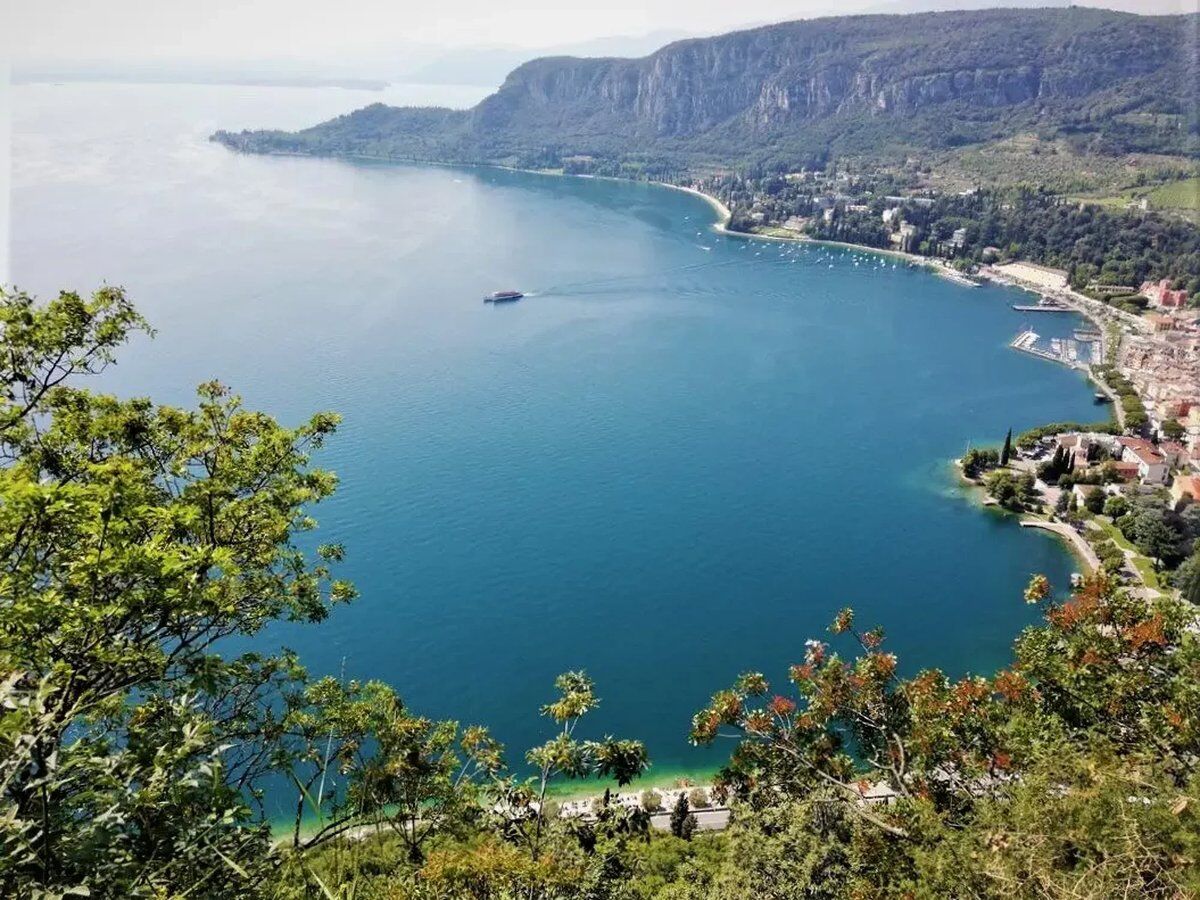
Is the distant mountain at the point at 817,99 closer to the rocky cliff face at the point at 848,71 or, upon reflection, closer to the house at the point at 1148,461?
the rocky cliff face at the point at 848,71

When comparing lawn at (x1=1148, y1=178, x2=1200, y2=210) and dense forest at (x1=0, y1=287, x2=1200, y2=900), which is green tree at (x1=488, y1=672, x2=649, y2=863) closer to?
dense forest at (x1=0, y1=287, x2=1200, y2=900)

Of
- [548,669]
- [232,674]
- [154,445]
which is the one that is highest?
[154,445]

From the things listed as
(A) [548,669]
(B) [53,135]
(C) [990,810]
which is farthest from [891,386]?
(B) [53,135]

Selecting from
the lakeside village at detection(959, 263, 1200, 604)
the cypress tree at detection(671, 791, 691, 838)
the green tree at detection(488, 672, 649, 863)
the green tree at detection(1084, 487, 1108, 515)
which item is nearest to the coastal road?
the cypress tree at detection(671, 791, 691, 838)

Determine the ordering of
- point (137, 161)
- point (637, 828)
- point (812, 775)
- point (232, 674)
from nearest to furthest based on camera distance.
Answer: point (232, 674) < point (812, 775) < point (637, 828) < point (137, 161)

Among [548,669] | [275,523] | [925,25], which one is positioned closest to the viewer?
[275,523]

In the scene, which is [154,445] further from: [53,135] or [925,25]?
[925,25]
